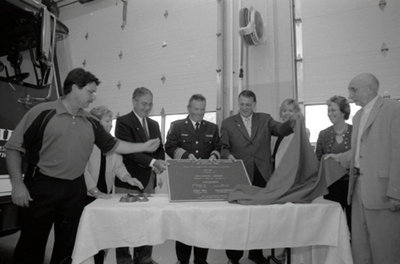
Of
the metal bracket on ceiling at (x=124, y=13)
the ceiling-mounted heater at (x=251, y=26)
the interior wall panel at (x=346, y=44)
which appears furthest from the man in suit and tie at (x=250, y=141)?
the metal bracket on ceiling at (x=124, y=13)

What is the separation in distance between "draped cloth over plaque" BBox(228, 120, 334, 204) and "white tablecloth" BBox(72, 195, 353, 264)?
0.25ft

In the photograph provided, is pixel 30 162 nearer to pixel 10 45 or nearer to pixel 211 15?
pixel 10 45

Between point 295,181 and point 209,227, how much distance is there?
2.18 feet

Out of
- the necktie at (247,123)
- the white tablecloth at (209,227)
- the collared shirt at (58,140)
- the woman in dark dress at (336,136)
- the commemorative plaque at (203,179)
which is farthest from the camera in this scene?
the necktie at (247,123)

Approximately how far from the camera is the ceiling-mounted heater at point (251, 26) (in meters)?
4.02

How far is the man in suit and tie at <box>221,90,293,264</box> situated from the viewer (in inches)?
120

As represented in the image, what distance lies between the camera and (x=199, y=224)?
A: 187cm

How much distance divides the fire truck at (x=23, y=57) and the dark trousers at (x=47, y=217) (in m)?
1.20

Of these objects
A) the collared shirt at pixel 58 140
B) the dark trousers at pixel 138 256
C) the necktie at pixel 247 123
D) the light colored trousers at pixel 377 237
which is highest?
the necktie at pixel 247 123

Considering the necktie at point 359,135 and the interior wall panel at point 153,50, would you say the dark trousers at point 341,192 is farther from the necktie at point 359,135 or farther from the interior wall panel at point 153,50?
the interior wall panel at point 153,50

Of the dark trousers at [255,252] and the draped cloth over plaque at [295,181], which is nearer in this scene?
the draped cloth over plaque at [295,181]

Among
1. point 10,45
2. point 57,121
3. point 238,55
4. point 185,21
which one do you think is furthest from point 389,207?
point 185,21

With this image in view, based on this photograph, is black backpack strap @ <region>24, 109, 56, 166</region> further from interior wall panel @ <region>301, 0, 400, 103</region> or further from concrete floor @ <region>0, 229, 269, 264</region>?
interior wall panel @ <region>301, 0, 400, 103</region>

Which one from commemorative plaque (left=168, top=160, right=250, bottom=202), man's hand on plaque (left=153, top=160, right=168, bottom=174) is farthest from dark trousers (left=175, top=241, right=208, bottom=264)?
commemorative plaque (left=168, top=160, right=250, bottom=202)
